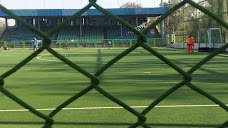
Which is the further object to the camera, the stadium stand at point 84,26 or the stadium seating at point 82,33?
the stadium stand at point 84,26

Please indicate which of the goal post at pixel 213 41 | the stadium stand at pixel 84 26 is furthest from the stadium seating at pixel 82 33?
the goal post at pixel 213 41

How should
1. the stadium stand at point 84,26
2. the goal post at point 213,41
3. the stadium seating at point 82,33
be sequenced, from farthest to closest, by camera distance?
the stadium stand at point 84,26 → the stadium seating at point 82,33 → the goal post at point 213,41

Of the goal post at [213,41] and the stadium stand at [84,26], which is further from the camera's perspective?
the stadium stand at [84,26]

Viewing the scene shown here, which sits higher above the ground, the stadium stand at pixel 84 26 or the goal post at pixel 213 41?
the stadium stand at pixel 84 26

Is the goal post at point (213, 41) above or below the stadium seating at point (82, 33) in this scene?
below

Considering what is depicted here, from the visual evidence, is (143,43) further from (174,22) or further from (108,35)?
(174,22)

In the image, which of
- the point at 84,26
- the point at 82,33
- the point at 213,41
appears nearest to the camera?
the point at 213,41

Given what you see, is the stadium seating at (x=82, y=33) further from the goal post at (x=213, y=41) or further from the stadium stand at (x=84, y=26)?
the goal post at (x=213, y=41)

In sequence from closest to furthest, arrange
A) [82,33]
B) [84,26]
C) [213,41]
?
[213,41] → [82,33] → [84,26]

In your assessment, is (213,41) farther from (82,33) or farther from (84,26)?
(84,26)

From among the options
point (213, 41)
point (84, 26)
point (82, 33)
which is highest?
point (84, 26)

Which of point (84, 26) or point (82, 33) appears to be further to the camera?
point (84, 26)

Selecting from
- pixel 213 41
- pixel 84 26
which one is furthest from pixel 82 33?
pixel 213 41

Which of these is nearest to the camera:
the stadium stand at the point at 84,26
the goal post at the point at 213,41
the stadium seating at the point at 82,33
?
the goal post at the point at 213,41
